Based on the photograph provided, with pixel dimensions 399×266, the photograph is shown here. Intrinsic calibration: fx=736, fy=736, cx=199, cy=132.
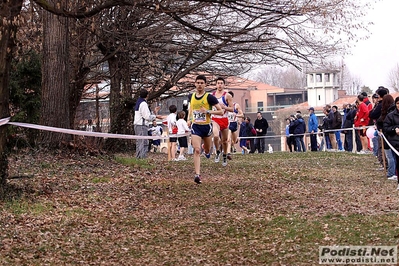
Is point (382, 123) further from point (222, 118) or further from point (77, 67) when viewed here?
point (77, 67)

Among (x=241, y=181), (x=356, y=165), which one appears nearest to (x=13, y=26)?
(x=241, y=181)

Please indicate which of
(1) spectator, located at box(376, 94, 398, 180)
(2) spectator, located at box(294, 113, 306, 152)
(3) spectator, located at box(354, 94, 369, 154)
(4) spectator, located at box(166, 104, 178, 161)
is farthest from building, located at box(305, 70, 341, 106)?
(1) spectator, located at box(376, 94, 398, 180)

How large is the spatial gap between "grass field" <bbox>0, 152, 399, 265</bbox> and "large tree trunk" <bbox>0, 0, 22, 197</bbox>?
0.58m

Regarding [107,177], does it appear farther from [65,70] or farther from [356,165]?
[356,165]

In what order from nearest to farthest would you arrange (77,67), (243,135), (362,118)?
(362,118)
(77,67)
(243,135)

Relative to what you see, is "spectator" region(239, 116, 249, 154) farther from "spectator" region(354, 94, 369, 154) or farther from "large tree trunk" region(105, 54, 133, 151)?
"spectator" region(354, 94, 369, 154)

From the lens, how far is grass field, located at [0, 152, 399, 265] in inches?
353

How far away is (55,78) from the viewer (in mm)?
18719

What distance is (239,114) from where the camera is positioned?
23062 mm

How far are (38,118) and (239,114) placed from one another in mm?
6493

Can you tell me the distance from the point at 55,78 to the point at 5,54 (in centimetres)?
673

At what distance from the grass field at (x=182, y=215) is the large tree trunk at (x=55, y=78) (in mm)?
1119

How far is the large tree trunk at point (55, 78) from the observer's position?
18453 mm

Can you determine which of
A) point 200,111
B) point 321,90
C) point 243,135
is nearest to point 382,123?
point 200,111
